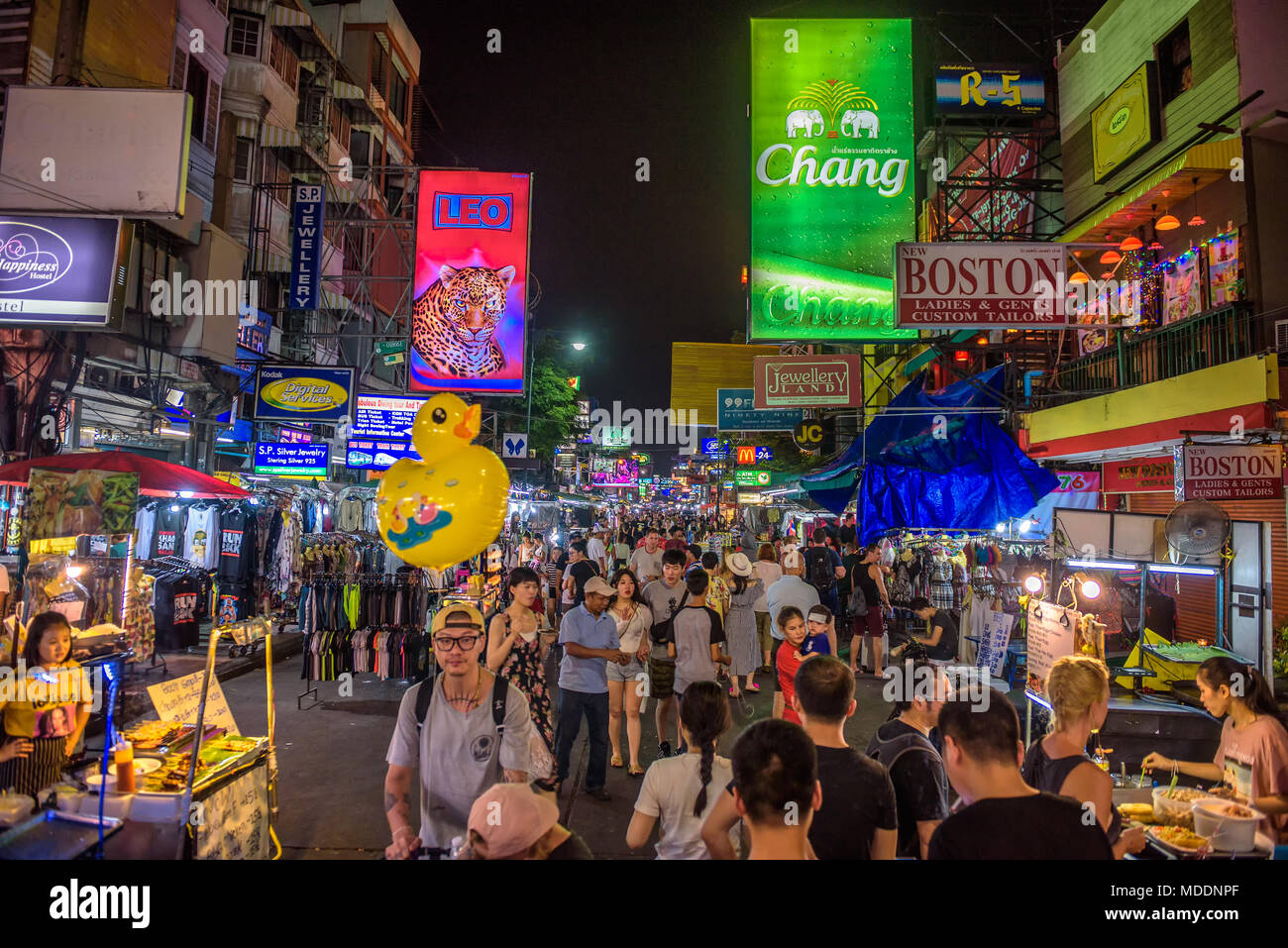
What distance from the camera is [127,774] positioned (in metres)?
3.84

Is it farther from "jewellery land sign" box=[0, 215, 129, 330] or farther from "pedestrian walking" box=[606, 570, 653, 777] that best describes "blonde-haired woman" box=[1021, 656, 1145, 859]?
"jewellery land sign" box=[0, 215, 129, 330]

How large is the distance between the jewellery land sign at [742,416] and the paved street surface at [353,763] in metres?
8.81

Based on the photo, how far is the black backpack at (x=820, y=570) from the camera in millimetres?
15531

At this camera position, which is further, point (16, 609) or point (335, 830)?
point (16, 609)

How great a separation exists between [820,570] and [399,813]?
45.0ft

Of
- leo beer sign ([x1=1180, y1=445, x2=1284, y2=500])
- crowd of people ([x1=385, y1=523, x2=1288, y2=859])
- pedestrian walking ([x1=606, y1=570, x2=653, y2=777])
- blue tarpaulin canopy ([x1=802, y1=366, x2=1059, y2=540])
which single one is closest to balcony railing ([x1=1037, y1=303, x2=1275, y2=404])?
leo beer sign ([x1=1180, y1=445, x2=1284, y2=500])

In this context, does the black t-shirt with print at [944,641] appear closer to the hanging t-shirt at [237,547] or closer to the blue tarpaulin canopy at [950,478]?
the blue tarpaulin canopy at [950,478]

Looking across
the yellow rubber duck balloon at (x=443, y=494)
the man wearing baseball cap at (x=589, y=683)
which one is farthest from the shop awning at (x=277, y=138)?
the yellow rubber duck balloon at (x=443, y=494)

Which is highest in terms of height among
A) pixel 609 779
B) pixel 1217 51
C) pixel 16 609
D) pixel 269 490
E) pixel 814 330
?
pixel 1217 51

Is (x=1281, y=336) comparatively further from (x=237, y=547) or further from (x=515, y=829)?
(x=237, y=547)

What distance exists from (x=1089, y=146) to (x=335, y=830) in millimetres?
17393

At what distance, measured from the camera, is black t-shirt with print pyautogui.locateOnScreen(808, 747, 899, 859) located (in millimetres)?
2812

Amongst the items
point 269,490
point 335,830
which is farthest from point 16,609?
point 269,490
